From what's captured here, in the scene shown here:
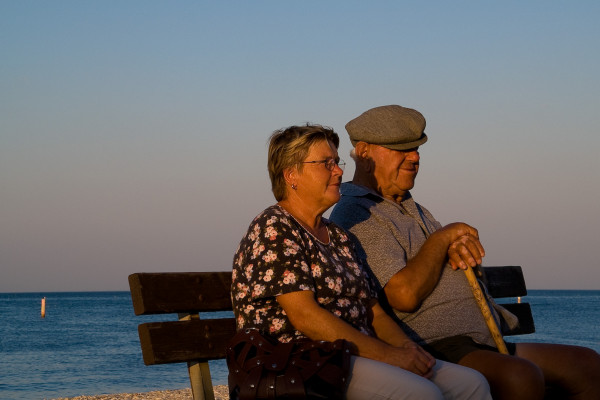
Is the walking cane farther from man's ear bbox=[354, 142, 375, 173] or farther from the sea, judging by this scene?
the sea

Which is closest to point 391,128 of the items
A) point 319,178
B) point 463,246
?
point 463,246

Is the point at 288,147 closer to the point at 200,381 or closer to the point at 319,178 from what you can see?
the point at 319,178

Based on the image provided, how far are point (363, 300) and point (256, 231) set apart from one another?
1.86ft

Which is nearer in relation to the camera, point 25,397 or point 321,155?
point 321,155

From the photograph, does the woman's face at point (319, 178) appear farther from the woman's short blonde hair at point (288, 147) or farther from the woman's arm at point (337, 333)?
the woman's arm at point (337, 333)

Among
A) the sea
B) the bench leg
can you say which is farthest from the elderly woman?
the sea

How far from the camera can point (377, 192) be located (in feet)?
14.3

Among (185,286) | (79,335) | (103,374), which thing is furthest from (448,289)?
(79,335)

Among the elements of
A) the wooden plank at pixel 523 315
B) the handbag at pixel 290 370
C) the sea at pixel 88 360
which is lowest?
the sea at pixel 88 360

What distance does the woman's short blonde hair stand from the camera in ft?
11.8

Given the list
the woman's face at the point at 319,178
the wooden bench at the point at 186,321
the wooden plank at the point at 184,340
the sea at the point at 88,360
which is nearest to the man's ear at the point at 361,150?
the woman's face at the point at 319,178

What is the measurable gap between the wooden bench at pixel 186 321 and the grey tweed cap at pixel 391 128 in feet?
3.40

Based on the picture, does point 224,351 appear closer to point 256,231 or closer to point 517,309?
point 256,231

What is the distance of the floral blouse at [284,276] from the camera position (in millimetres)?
3299
